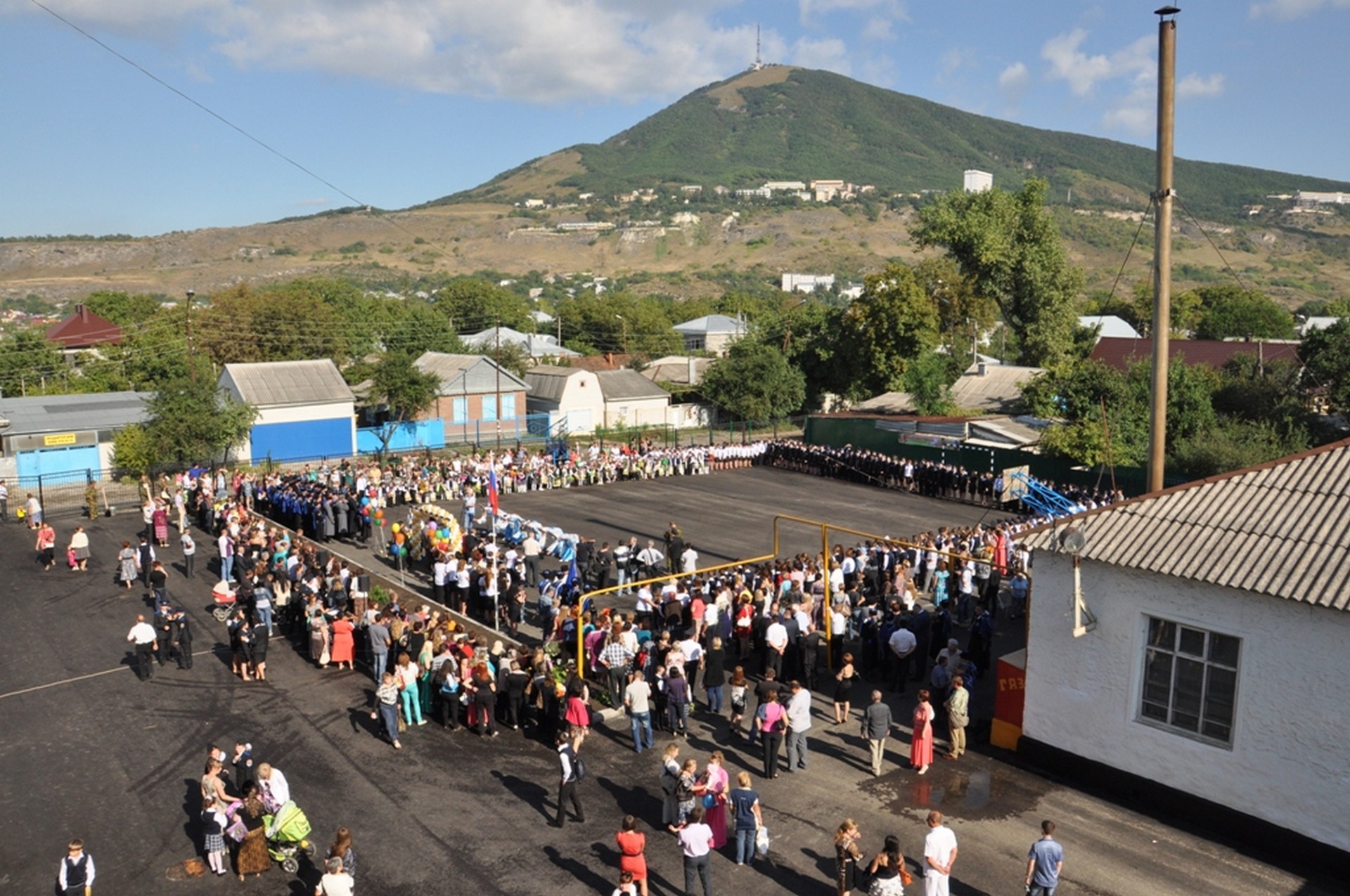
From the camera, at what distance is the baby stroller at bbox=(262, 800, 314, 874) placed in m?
11.1

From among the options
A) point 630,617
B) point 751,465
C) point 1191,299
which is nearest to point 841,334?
point 751,465

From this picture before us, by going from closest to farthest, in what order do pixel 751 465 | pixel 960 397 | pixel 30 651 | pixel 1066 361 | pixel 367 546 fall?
1. pixel 30 651
2. pixel 367 546
3. pixel 751 465
4. pixel 960 397
5. pixel 1066 361

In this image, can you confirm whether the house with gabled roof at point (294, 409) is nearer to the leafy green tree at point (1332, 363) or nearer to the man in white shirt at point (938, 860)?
the man in white shirt at point (938, 860)

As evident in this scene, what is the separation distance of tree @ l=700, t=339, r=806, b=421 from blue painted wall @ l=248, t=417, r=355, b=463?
65.4 feet

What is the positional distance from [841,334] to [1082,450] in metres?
25.3

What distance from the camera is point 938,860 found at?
977 cm

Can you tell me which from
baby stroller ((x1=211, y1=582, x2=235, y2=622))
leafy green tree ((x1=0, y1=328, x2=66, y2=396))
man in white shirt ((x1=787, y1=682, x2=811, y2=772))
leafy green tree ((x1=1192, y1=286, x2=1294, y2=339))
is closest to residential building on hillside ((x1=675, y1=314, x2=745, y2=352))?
leafy green tree ((x1=1192, y1=286, x2=1294, y2=339))

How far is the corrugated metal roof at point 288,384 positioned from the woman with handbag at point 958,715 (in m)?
36.2

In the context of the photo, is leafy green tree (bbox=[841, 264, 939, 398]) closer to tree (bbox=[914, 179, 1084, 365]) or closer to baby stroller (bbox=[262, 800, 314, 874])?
tree (bbox=[914, 179, 1084, 365])

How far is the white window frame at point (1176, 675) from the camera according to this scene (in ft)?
39.1

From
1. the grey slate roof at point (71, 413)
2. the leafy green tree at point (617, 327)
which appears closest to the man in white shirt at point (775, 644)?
the grey slate roof at point (71, 413)

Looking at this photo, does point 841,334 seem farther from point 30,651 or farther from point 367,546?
point 30,651

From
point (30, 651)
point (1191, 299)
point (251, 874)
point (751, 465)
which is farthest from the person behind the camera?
point (1191, 299)

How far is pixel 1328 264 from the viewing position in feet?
655
